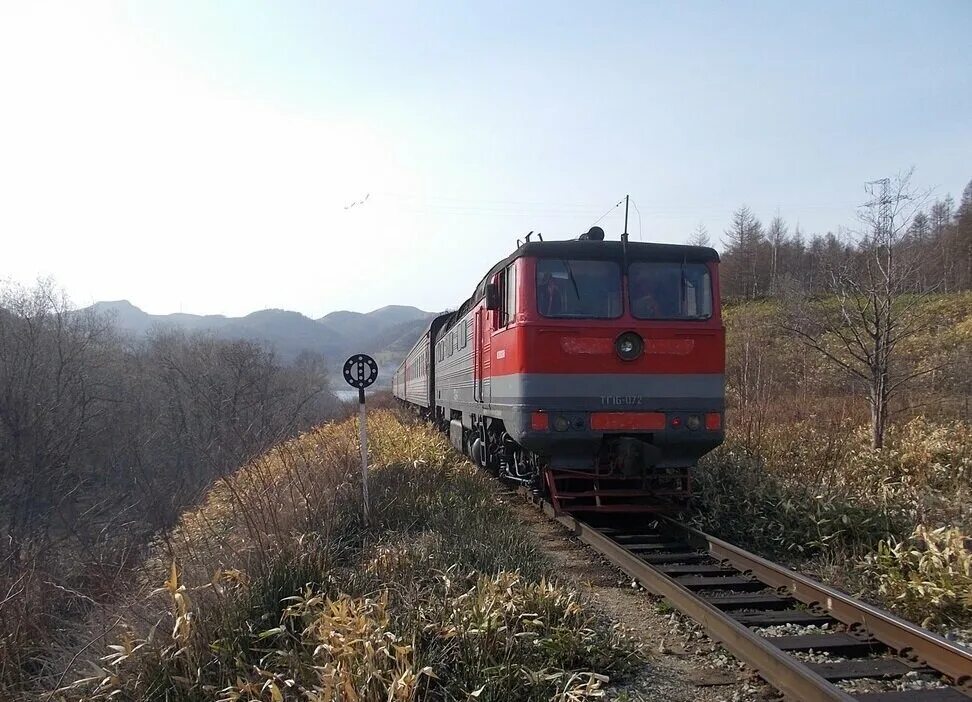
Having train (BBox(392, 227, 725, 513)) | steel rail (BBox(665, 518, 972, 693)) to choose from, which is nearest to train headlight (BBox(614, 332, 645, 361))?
train (BBox(392, 227, 725, 513))

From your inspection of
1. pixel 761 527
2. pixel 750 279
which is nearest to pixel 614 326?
pixel 761 527

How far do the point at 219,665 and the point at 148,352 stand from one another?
45.2 metres

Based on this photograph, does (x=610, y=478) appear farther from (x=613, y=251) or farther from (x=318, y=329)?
(x=318, y=329)

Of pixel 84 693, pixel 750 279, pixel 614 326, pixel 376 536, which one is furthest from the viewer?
pixel 750 279

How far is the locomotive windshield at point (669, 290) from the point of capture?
779 cm

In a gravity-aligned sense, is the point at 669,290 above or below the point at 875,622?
above

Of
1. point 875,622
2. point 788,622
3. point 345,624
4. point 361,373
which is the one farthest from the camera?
point 361,373

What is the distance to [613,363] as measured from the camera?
7.53 m

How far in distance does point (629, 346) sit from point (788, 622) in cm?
353

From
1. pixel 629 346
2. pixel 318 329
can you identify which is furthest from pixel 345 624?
pixel 318 329

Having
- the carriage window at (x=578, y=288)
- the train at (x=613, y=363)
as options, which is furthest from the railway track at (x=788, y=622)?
the carriage window at (x=578, y=288)

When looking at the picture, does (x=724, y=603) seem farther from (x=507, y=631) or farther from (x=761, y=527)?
(x=761, y=527)

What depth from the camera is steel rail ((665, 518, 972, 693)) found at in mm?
3691

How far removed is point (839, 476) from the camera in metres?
8.68
